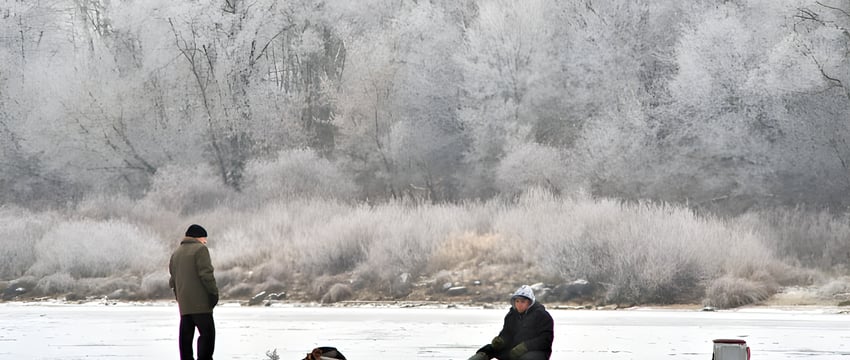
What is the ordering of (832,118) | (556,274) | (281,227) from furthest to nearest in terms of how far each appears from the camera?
(832,118)
(281,227)
(556,274)

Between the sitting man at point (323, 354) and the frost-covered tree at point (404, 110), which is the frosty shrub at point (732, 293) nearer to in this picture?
the sitting man at point (323, 354)

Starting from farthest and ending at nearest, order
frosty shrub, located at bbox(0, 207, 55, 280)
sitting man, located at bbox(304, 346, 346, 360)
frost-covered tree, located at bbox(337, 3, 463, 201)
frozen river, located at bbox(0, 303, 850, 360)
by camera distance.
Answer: frost-covered tree, located at bbox(337, 3, 463, 201) < frosty shrub, located at bbox(0, 207, 55, 280) < frozen river, located at bbox(0, 303, 850, 360) < sitting man, located at bbox(304, 346, 346, 360)

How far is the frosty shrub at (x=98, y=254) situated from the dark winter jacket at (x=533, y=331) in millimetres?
18838

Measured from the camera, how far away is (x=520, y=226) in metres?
28.7

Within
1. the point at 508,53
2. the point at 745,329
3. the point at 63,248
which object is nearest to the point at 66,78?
the point at 508,53

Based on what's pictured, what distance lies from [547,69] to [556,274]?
65.5ft

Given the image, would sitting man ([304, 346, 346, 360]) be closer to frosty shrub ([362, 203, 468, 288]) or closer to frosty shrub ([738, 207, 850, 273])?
frosty shrub ([362, 203, 468, 288])

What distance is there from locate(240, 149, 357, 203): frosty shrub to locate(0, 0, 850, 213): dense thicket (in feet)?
2.51

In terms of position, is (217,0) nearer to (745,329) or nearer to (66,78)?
(66,78)

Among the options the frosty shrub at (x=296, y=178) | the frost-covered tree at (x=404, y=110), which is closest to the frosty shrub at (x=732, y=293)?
the frosty shrub at (x=296, y=178)

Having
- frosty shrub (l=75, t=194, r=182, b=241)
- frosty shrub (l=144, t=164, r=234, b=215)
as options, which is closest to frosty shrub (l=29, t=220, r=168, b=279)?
frosty shrub (l=75, t=194, r=182, b=241)

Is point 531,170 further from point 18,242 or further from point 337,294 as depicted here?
point 18,242

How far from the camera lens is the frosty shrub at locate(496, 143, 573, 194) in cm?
4125

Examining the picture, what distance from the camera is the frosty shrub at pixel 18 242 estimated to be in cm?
2995
